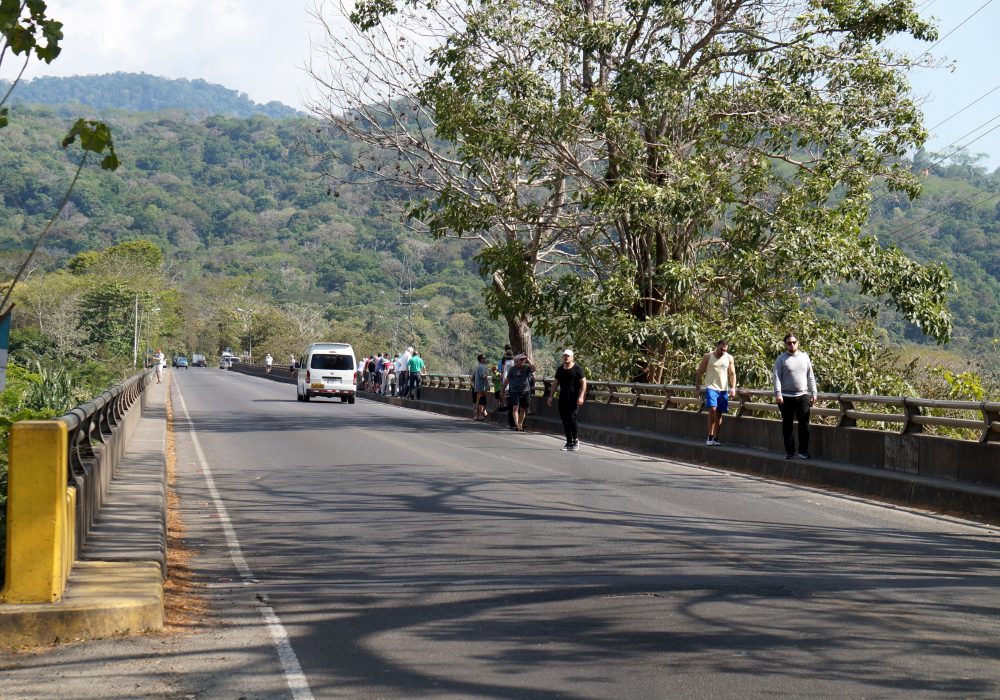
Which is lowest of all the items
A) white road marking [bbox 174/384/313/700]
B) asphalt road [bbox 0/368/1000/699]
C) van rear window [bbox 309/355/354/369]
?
white road marking [bbox 174/384/313/700]

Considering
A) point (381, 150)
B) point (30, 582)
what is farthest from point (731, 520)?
point (381, 150)

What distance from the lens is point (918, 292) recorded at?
27453 millimetres

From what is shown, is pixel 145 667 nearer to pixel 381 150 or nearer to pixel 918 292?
pixel 918 292

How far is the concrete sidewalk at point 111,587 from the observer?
6.77 meters

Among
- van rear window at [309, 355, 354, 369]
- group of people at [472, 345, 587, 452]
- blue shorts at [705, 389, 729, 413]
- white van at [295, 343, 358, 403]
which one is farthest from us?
van rear window at [309, 355, 354, 369]

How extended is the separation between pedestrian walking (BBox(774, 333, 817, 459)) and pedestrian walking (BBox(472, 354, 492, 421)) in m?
15.5

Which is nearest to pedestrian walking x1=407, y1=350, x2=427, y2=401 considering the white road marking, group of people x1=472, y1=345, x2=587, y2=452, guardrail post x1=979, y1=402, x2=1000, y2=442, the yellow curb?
group of people x1=472, y1=345, x2=587, y2=452

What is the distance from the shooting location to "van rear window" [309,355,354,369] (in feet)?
147

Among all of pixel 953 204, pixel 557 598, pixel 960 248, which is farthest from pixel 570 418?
pixel 953 204

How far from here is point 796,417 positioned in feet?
59.2

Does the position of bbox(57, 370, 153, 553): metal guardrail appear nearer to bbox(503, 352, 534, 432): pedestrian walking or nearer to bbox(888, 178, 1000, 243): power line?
bbox(503, 352, 534, 432): pedestrian walking

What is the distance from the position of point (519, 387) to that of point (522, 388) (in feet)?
0.23

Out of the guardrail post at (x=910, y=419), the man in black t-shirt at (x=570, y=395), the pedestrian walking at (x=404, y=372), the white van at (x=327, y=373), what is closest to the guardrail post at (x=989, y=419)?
the guardrail post at (x=910, y=419)

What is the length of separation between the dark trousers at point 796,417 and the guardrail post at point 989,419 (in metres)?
3.74
